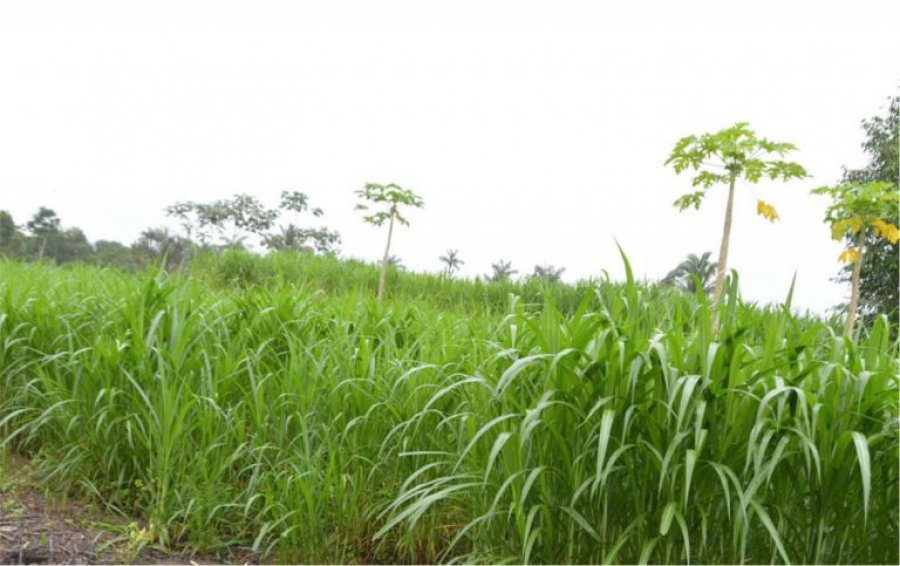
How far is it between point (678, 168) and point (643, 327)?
10.9 feet

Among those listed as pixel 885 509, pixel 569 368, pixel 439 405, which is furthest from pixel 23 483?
pixel 885 509

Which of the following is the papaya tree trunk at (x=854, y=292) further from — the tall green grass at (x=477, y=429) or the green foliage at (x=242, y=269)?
the green foliage at (x=242, y=269)

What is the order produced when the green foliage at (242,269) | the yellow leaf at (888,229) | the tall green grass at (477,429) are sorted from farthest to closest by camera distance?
the green foliage at (242,269) < the yellow leaf at (888,229) < the tall green grass at (477,429)

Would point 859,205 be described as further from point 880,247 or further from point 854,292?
point 880,247

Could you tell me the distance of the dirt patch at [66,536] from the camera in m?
2.53

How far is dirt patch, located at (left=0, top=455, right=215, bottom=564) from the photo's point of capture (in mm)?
2525

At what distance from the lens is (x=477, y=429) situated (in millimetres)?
2504

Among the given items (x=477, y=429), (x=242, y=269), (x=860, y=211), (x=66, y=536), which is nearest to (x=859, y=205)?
(x=860, y=211)

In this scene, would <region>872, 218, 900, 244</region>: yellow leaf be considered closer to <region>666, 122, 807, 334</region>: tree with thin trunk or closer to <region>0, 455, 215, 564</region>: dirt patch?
<region>666, 122, 807, 334</region>: tree with thin trunk

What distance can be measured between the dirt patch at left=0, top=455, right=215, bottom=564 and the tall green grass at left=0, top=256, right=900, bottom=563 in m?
0.10

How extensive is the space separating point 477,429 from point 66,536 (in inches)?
64.2

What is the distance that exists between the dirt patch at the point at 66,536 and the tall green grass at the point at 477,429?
99 mm

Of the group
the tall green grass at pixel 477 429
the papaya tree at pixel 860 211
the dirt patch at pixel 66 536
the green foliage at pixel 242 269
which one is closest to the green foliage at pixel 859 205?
the papaya tree at pixel 860 211

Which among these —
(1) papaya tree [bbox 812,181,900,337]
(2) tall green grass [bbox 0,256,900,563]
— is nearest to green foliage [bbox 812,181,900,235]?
(1) papaya tree [bbox 812,181,900,337]
